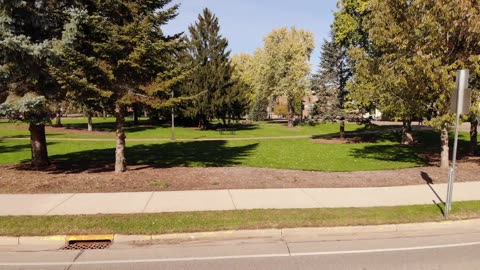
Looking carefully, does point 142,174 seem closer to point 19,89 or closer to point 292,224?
point 19,89

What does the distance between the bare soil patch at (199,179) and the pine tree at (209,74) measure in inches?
1067

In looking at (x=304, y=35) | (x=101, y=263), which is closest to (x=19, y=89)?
(x=101, y=263)

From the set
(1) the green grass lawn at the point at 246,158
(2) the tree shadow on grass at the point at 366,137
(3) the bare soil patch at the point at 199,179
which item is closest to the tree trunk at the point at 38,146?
(3) the bare soil patch at the point at 199,179

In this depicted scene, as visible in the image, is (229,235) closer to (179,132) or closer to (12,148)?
(12,148)

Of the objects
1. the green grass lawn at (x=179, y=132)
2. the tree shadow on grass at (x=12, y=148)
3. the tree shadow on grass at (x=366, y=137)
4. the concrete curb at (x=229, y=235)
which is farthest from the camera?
the green grass lawn at (x=179, y=132)

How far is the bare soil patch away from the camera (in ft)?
38.3

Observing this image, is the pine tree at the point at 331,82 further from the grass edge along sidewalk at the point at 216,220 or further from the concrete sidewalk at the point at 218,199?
the grass edge along sidewalk at the point at 216,220

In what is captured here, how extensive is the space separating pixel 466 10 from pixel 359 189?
7098 mm

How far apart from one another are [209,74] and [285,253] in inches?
1458

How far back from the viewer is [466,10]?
12.7m

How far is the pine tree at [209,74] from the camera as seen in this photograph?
137 ft

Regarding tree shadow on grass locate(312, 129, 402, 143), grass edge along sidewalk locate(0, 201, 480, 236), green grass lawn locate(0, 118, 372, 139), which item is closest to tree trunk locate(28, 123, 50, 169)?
grass edge along sidewalk locate(0, 201, 480, 236)

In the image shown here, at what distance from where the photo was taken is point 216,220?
26.5ft

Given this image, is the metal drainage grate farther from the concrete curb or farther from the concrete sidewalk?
the concrete sidewalk
